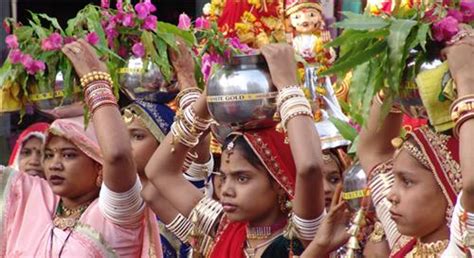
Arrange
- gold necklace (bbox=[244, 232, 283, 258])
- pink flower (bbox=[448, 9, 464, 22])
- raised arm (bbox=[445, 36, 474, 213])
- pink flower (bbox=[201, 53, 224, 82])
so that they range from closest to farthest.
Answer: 1. raised arm (bbox=[445, 36, 474, 213])
2. pink flower (bbox=[448, 9, 464, 22])
3. gold necklace (bbox=[244, 232, 283, 258])
4. pink flower (bbox=[201, 53, 224, 82])

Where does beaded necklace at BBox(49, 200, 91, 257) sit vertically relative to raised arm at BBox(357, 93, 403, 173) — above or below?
below

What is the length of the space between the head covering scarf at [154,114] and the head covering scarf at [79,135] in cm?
45

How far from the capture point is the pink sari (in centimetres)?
668

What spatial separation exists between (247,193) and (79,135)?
104 centimetres

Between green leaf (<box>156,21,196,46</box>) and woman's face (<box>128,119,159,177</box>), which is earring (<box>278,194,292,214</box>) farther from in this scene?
woman's face (<box>128,119,159,177</box>)

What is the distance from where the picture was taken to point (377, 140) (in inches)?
232

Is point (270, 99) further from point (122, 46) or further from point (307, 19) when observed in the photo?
point (307, 19)

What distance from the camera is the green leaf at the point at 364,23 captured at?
5.24 meters

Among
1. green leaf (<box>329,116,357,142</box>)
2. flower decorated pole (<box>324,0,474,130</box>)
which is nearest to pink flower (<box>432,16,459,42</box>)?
flower decorated pole (<box>324,0,474,130</box>)

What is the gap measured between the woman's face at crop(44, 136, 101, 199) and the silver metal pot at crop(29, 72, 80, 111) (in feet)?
0.68

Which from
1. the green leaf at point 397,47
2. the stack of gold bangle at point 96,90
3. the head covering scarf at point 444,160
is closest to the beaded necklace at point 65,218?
the stack of gold bangle at point 96,90

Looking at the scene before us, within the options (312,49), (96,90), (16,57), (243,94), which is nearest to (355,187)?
(243,94)

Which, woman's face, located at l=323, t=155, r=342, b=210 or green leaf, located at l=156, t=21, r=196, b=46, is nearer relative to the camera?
green leaf, located at l=156, t=21, r=196, b=46

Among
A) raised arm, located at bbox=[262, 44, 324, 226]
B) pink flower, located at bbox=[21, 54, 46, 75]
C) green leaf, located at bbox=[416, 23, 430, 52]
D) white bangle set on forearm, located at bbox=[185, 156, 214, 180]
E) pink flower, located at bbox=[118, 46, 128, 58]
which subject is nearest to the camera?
green leaf, located at bbox=[416, 23, 430, 52]
